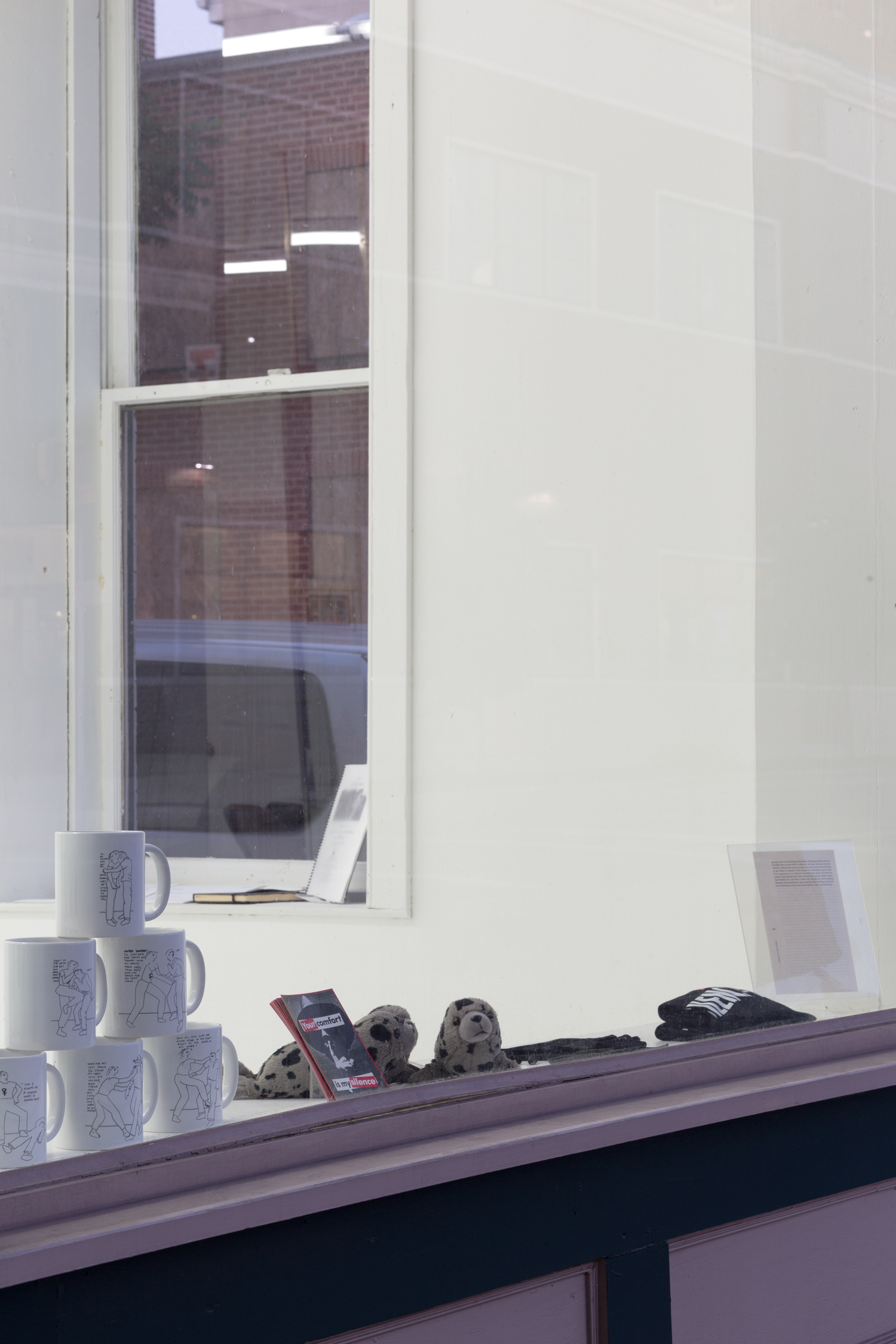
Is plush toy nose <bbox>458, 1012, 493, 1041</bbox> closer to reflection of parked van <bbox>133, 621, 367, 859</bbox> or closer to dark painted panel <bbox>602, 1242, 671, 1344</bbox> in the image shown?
dark painted panel <bbox>602, 1242, 671, 1344</bbox>

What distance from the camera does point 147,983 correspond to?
1.16m

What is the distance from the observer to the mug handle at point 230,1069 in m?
1.13

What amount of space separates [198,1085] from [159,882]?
196 mm

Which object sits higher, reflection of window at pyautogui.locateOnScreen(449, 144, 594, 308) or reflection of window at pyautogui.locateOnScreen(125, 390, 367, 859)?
reflection of window at pyautogui.locateOnScreen(449, 144, 594, 308)

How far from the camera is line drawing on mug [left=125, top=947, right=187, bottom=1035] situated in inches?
45.4

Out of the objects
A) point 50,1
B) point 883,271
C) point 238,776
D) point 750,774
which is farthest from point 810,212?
point 238,776

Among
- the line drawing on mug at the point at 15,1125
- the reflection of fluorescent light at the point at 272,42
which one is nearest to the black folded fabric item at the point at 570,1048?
the line drawing on mug at the point at 15,1125

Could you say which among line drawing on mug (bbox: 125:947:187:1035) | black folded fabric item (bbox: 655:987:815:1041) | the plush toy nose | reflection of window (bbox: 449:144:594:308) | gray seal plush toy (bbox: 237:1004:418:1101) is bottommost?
black folded fabric item (bbox: 655:987:815:1041)

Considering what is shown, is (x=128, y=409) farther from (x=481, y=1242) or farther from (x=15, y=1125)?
(x=481, y=1242)

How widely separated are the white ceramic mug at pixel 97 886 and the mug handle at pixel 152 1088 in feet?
0.36

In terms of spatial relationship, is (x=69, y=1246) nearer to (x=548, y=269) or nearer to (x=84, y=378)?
(x=84, y=378)

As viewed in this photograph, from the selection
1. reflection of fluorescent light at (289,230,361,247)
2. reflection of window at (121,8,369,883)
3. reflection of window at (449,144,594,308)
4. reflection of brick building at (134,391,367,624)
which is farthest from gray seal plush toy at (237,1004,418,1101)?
reflection of fluorescent light at (289,230,361,247)

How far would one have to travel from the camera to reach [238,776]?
7.77 feet

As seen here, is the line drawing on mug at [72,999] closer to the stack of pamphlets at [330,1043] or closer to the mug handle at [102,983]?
the mug handle at [102,983]
